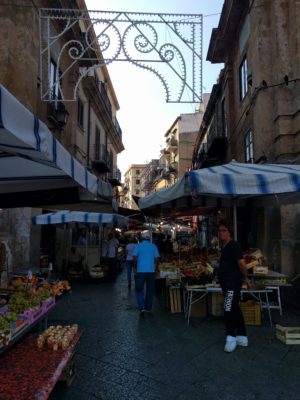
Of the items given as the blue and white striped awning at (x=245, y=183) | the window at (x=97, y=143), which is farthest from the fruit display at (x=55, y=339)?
the window at (x=97, y=143)

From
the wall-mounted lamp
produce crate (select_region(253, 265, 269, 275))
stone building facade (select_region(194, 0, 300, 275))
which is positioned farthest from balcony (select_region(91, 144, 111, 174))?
produce crate (select_region(253, 265, 269, 275))

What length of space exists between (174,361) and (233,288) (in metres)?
1.28

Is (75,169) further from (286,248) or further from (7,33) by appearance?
(7,33)

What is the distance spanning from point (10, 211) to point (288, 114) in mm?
8262

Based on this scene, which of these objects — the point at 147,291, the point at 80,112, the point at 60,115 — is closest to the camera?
the point at 147,291

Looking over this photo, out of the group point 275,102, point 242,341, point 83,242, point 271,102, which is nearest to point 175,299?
point 242,341

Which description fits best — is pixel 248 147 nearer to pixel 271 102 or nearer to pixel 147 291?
pixel 271 102

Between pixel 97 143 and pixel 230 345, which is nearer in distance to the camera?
pixel 230 345

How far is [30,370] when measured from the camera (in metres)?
3.67

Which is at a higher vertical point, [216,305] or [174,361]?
[216,305]

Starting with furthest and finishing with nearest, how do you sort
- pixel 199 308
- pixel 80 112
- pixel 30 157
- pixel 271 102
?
pixel 80 112
pixel 271 102
pixel 199 308
pixel 30 157

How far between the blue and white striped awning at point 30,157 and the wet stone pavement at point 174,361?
6.89 feet

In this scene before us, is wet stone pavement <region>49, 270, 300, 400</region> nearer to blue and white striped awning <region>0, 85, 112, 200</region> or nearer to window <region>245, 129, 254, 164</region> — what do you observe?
blue and white striped awning <region>0, 85, 112, 200</region>

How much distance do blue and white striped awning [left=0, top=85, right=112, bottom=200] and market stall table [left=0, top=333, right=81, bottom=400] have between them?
1.70 meters
